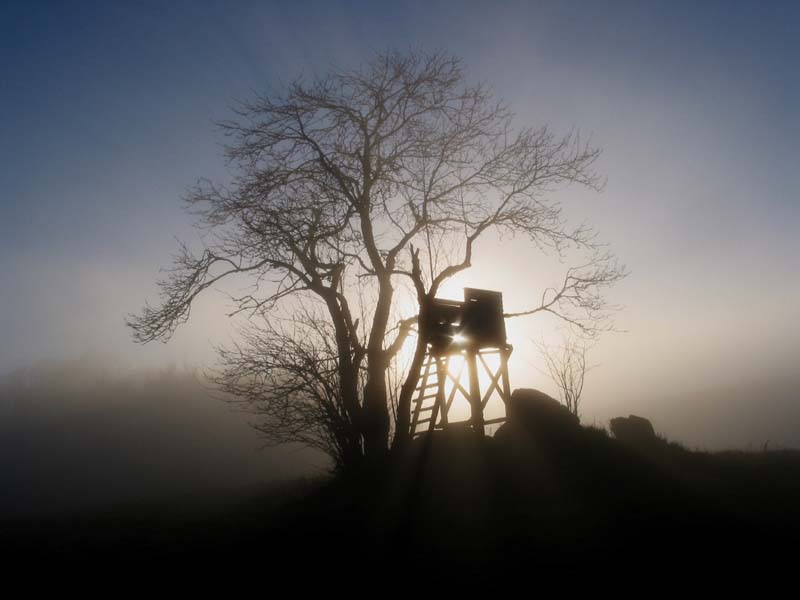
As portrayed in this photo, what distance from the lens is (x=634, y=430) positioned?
1647cm

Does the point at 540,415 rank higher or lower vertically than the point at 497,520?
higher

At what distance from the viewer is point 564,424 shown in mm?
12680

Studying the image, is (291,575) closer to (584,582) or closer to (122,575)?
(122,575)

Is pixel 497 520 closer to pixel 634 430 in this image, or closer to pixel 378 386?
pixel 378 386

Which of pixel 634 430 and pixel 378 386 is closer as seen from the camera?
pixel 378 386

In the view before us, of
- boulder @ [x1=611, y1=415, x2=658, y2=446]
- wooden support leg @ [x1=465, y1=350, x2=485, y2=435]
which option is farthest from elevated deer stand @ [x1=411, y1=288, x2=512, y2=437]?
boulder @ [x1=611, y1=415, x2=658, y2=446]

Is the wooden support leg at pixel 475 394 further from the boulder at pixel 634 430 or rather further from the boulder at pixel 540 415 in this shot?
the boulder at pixel 634 430

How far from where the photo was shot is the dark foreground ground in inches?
289

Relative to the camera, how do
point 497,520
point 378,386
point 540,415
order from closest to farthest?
point 497,520 → point 378,386 → point 540,415

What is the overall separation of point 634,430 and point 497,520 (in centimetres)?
998

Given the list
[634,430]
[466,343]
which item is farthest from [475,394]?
[634,430]

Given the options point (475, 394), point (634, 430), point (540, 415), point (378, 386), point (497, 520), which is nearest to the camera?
point (497, 520)

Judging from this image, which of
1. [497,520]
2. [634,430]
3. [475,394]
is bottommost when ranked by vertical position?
[497,520]

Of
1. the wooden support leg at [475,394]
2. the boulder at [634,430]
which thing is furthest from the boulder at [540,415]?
the boulder at [634,430]
